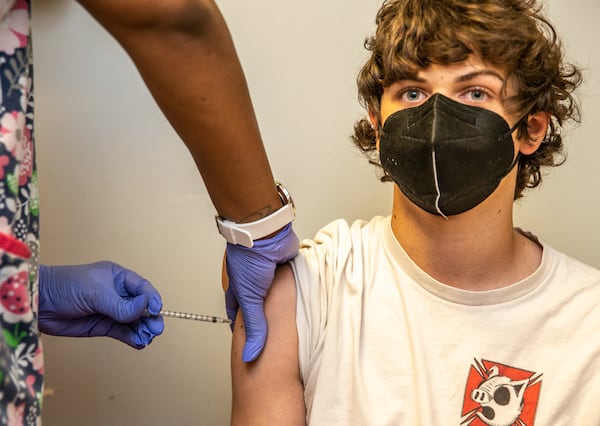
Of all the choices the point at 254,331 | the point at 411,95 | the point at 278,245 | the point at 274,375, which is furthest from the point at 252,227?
the point at 411,95

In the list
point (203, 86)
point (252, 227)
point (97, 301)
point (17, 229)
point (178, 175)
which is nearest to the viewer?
point (17, 229)

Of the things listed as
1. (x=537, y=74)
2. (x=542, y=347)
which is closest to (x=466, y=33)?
(x=537, y=74)

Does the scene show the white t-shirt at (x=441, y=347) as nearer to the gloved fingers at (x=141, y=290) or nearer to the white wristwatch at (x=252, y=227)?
the white wristwatch at (x=252, y=227)

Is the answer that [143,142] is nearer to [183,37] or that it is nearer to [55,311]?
[55,311]

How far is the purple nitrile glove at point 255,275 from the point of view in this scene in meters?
1.44

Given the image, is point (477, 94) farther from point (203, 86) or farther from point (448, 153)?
point (203, 86)

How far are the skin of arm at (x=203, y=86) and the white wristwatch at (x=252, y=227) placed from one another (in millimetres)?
13

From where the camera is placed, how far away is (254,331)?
1.47m

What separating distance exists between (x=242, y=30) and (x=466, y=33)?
719 millimetres

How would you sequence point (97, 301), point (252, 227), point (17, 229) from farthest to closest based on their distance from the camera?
1. point (97, 301)
2. point (252, 227)
3. point (17, 229)

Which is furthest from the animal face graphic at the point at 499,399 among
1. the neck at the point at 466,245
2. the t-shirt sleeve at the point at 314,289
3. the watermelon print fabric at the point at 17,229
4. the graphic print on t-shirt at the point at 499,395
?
the watermelon print fabric at the point at 17,229

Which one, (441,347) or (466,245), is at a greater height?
(466,245)

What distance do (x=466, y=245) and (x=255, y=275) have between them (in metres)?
→ 0.48

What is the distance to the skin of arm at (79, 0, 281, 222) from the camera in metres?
1.06
